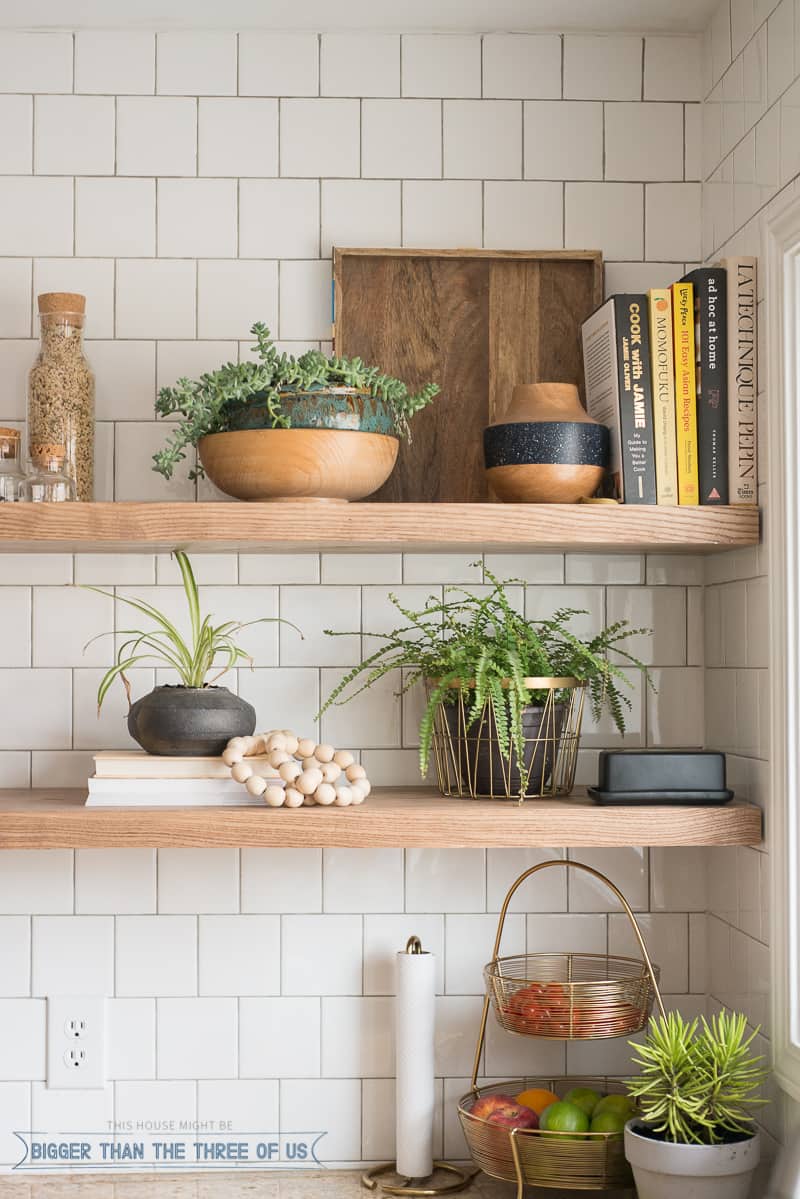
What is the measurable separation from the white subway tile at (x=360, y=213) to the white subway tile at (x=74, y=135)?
34 centimetres

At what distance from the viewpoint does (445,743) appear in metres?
1.74

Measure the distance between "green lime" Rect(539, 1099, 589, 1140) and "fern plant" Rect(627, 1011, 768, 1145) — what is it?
102 mm

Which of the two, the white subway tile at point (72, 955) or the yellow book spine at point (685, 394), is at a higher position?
the yellow book spine at point (685, 394)

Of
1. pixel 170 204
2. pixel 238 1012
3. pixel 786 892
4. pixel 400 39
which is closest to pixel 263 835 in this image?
pixel 238 1012

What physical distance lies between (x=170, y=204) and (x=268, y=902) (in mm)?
1070

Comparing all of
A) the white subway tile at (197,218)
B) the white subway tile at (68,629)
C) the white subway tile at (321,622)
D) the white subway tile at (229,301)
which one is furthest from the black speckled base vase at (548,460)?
the white subway tile at (68,629)

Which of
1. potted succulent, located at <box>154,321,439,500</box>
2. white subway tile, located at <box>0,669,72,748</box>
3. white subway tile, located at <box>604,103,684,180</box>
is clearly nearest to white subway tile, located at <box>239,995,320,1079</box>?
white subway tile, located at <box>0,669,72,748</box>

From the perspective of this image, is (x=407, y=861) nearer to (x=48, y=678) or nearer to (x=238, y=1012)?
(x=238, y=1012)

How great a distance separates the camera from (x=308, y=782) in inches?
64.1

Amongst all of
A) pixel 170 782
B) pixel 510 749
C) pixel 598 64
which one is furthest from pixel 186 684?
pixel 598 64

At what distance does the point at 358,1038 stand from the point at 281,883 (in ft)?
0.84

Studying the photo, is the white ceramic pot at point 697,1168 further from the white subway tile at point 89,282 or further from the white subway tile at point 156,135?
the white subway tile at point 156,135

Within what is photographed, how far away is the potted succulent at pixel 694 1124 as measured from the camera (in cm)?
143

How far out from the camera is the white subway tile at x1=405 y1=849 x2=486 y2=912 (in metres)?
1.88
